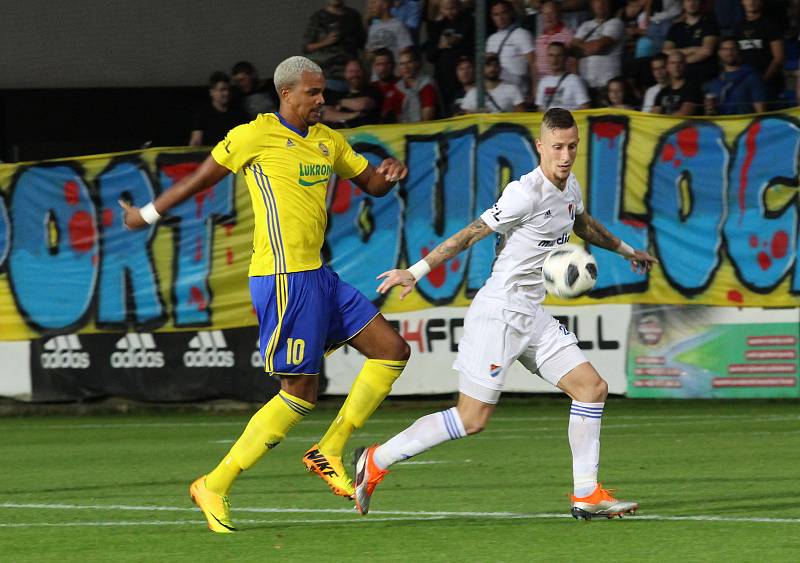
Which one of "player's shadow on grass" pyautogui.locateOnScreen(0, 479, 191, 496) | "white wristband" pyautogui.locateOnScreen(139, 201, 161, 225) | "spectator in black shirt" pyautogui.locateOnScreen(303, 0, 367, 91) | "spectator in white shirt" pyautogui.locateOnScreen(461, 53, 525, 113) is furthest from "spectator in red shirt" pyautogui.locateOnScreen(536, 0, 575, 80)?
"white wristband" pyautogui.locateOnScreen(139, 201, 161, 225)

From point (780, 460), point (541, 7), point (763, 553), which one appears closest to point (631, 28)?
point (541, 7)

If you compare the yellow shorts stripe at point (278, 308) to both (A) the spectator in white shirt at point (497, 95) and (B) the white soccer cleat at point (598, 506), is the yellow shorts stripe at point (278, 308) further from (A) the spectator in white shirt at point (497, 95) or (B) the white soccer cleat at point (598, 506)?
(A) the spectator in white shirt at point (497, 95)

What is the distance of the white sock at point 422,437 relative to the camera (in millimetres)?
7633

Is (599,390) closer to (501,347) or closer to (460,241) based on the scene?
(501,347)

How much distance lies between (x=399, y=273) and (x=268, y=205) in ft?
3.18

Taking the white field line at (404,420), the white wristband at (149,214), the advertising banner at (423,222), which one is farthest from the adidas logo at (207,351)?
the white wristband at (149,214)

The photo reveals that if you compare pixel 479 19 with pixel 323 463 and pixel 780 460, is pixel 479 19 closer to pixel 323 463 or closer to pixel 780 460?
pixel 780 460

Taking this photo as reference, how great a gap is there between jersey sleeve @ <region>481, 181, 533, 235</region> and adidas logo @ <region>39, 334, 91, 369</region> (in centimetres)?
941

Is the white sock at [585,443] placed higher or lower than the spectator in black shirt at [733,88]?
lower

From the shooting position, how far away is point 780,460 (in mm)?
10359

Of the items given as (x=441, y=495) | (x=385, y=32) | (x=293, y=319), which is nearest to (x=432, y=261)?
(x=293, y=319)

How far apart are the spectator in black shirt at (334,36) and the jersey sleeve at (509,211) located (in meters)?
9.41

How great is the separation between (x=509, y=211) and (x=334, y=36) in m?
9.78

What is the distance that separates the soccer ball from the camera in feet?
25.2
